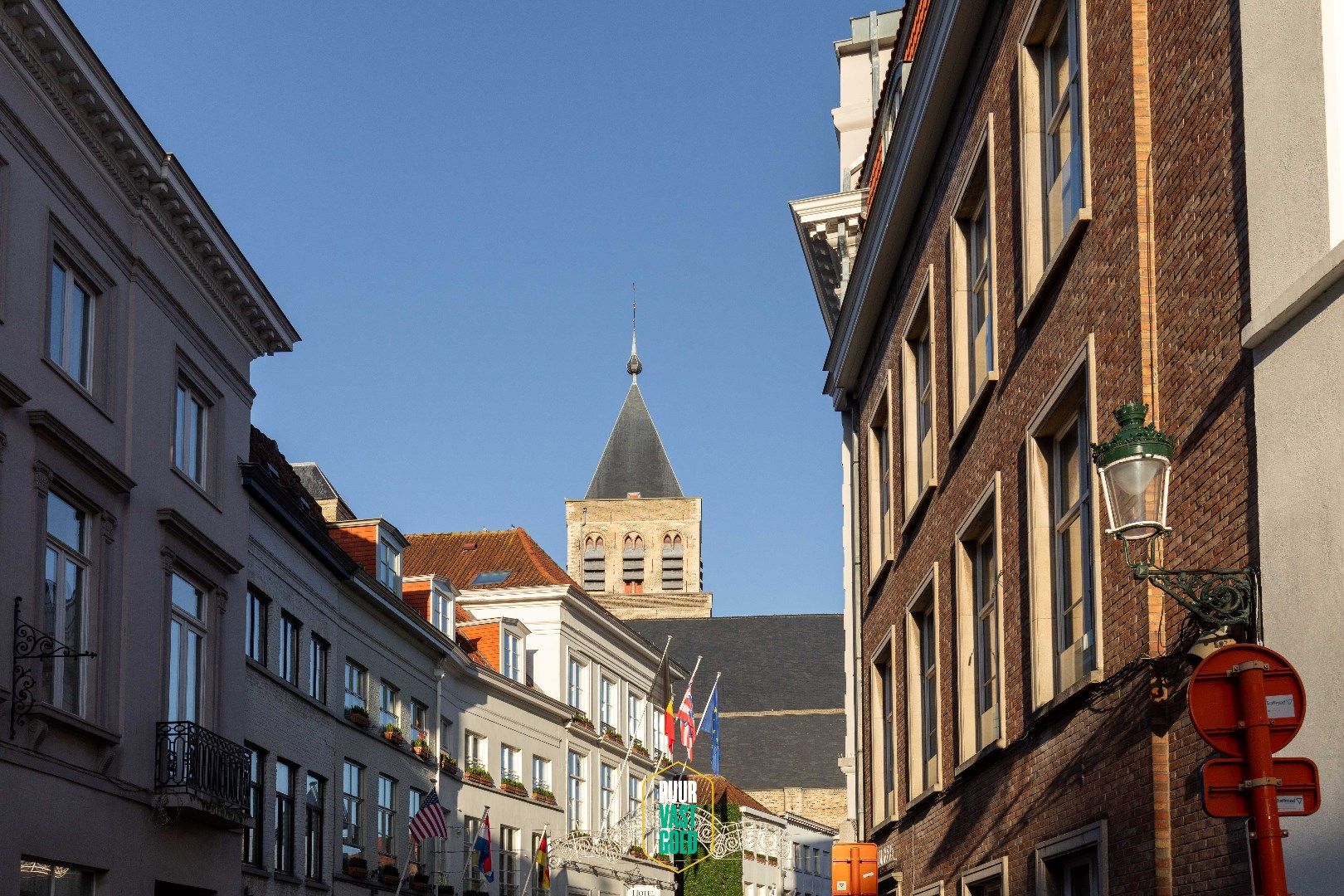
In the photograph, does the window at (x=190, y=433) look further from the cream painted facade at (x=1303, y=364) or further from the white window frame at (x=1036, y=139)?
the cream painted facade at (x=1303, y=364)

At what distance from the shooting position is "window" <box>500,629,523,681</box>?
4491cm

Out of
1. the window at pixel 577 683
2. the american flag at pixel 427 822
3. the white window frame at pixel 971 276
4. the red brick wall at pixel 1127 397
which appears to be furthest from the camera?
the window at pixel 577 683

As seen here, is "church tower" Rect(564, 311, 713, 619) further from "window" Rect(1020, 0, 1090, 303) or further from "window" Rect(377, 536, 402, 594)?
"window" Rect(1020, 0, 1090, 303)

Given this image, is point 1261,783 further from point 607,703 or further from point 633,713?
point 633,713

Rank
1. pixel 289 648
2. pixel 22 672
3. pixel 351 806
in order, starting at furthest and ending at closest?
pixel 351 806
pixel 289 648
pixel 22 672

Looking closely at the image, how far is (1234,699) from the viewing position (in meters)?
6.05

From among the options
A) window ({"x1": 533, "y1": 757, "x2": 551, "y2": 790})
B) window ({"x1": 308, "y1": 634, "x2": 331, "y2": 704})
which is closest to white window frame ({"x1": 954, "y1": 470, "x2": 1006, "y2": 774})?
window ({"x1": 308, "y1": 634, "x2": 331, "y2": 704})

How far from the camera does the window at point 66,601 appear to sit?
17391 millimetres

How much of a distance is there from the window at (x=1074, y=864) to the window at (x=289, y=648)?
18.8 metres

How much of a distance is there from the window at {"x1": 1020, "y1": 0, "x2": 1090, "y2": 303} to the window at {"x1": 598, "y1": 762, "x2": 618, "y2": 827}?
39.4 m

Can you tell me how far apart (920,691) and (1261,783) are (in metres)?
12.9

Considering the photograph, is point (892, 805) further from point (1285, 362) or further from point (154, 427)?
point (1285, 362)

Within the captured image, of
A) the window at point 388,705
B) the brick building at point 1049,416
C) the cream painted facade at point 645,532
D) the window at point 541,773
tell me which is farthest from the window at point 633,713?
the cream painted facade at point 645,532

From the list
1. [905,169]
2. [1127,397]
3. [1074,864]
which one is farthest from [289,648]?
[1127,397]
